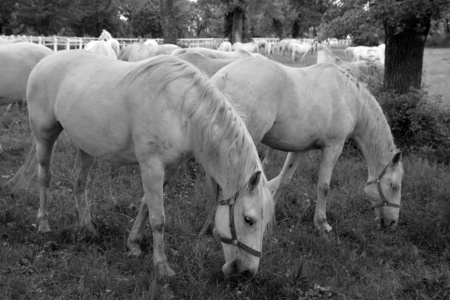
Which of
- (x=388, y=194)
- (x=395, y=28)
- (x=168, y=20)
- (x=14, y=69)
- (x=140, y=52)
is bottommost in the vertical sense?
(x=388, y=194)

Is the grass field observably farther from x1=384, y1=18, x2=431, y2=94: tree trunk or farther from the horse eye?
x1=384, y1=18, x2=431, y2=94: tree trunk

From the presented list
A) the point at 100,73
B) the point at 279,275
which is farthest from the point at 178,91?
the point at 279,275

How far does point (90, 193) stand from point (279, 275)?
2.70 metres

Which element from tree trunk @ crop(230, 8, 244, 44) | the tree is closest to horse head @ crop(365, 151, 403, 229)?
the tree

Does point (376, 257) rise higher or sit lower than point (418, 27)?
lower

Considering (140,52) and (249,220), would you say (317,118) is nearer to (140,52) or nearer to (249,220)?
(249,220)

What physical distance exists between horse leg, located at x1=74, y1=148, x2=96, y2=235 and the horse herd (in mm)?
10

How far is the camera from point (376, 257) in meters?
4.46

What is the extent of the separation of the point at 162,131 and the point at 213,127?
1.34 feet

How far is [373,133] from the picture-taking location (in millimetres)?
5133

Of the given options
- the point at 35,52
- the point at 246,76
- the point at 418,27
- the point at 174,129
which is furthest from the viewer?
the point at 418,27

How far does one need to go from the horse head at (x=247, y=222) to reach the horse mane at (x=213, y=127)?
80 millimetres

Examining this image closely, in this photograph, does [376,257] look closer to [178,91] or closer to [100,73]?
[178,91]

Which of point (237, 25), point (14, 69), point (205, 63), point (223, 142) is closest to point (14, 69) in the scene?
point (14, 69)
